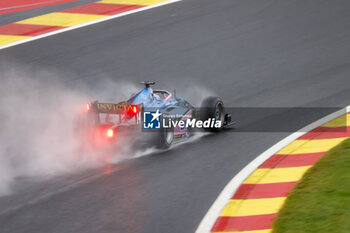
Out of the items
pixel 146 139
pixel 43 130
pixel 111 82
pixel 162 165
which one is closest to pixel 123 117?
pixel 146 139

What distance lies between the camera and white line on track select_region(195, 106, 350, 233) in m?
8.02

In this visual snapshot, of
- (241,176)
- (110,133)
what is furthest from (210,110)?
(241,176)

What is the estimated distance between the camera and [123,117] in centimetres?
1115

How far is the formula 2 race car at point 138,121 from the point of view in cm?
1089

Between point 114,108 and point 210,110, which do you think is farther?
point 210,110

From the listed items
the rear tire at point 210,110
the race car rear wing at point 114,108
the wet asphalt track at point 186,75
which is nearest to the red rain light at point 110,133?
the race car rear wing at point 114,108

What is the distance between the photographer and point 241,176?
31.9 ft

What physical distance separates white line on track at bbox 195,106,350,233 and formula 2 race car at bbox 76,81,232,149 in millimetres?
1569

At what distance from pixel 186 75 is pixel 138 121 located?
205 inches

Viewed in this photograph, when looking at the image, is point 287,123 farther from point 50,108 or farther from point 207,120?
point 50,108

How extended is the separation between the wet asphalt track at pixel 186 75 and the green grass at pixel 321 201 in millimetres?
1093

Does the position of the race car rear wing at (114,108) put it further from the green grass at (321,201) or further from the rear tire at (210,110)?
the green grass at (321,201)

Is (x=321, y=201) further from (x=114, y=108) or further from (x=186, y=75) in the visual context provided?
(x=186, y=75)

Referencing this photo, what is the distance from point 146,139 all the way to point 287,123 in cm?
302
